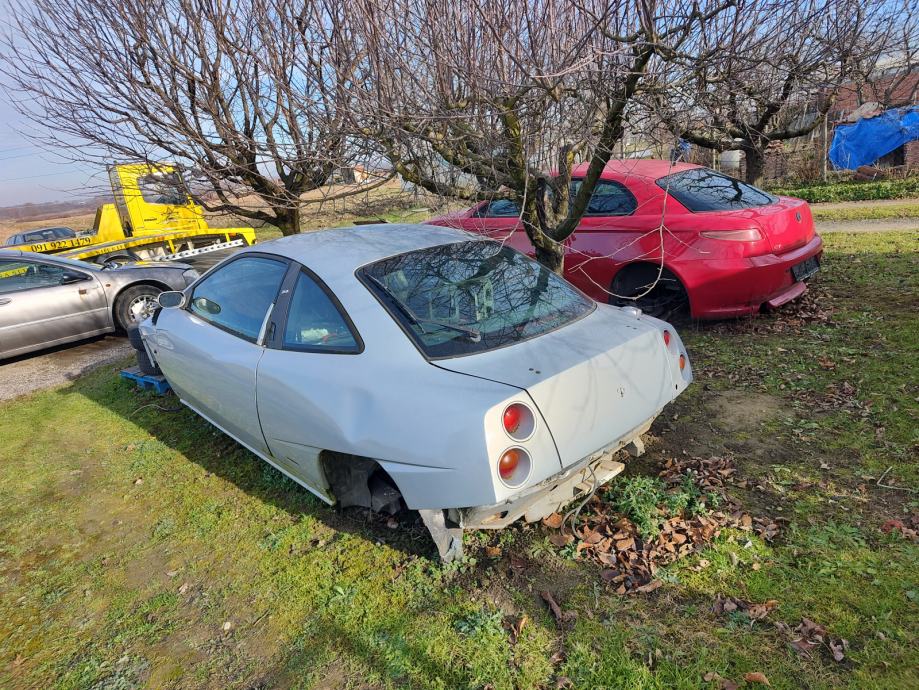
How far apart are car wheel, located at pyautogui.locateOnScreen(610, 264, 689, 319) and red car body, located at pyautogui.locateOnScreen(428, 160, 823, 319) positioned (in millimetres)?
10

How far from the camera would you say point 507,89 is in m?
3.43

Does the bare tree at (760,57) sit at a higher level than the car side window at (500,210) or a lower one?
higher

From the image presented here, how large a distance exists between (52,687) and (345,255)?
95.4 inches

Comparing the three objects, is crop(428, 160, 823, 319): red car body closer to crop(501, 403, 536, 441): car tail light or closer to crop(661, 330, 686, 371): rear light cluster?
crop(661, 330, 686, 371): rear light cluster

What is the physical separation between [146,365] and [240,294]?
2.42m

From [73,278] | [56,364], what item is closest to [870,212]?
[73,278]

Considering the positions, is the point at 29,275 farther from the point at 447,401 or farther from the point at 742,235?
the point at 742,235

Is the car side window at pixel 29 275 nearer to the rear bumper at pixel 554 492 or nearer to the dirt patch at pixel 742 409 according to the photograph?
the rear bumper at pixel 554 492

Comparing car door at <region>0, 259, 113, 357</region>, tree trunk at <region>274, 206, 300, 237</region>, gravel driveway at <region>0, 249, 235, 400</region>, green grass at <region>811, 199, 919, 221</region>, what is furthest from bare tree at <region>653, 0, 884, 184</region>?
green grass at <region>811, 199, 919, 221</region>

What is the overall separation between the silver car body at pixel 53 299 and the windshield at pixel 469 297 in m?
6.03

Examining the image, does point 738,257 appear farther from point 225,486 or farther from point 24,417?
point 24,417

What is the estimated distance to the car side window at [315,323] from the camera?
2.91 metres

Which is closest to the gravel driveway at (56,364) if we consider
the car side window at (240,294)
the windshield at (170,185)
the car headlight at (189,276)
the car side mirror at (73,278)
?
the car side mirror at (73,278)

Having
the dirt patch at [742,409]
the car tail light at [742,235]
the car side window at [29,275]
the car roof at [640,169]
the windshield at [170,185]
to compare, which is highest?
the windshield at [170,185]
